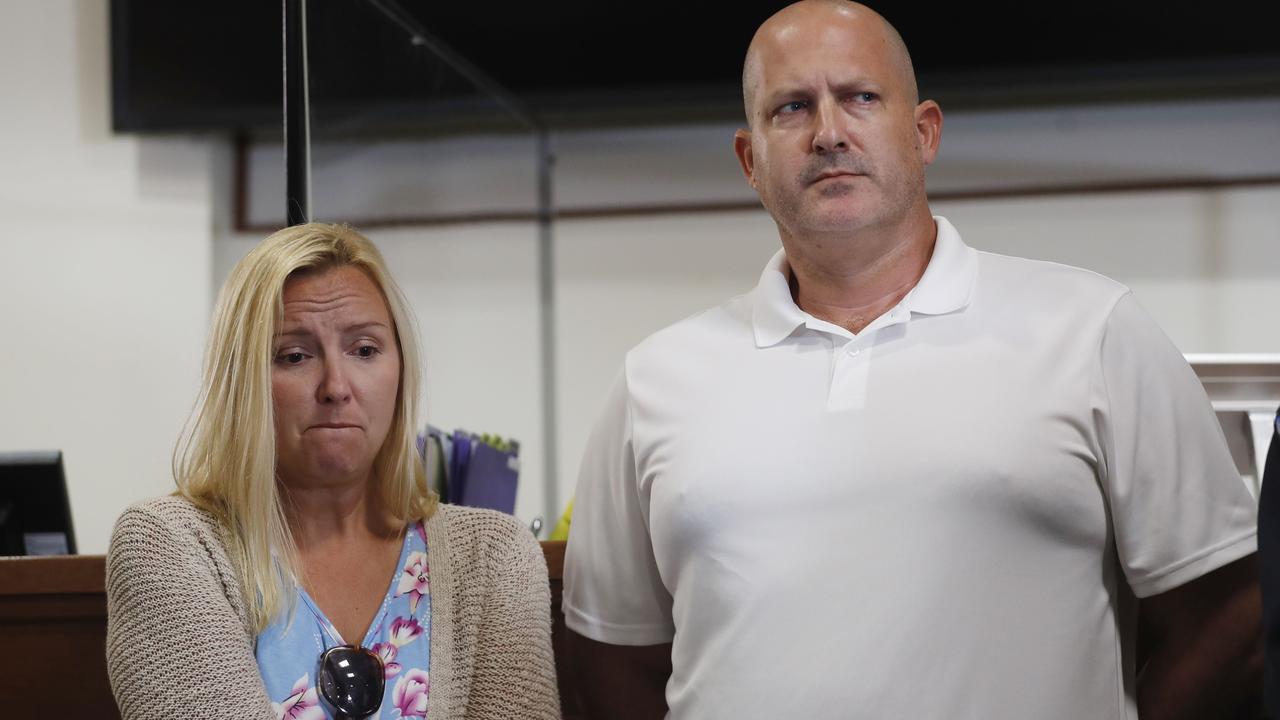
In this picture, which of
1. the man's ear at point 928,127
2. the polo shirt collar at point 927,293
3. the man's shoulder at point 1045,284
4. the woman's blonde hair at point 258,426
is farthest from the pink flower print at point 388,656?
the man's ear at point 928,127

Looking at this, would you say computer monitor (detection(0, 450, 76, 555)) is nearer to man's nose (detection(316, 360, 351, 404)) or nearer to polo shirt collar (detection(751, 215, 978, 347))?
man's nose (detection(316, 360, 351, 404))

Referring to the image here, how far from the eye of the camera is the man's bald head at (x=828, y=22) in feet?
5.64

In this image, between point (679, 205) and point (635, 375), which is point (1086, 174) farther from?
point (635, 375)

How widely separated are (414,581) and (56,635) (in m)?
0.82

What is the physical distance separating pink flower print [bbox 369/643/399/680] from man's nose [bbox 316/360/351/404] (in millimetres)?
298

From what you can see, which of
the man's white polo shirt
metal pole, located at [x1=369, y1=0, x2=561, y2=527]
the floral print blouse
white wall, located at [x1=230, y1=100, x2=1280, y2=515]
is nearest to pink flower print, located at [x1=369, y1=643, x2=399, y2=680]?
the floral print blouse

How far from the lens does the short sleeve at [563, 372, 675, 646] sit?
5.66ft

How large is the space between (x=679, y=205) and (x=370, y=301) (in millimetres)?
2723

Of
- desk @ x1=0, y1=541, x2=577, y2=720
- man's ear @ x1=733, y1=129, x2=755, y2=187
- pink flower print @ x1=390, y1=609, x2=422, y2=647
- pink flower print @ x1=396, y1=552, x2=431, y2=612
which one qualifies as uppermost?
man's ear @ x1=733, y1=129, x2=755, y2=187

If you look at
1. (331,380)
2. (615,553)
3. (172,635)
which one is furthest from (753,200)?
(172,635)

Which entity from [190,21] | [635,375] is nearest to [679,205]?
[190,21]

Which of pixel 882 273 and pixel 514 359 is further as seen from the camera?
pixel 514 359

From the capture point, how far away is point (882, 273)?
66.6 inches

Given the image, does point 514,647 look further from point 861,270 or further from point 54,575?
point 54,575
